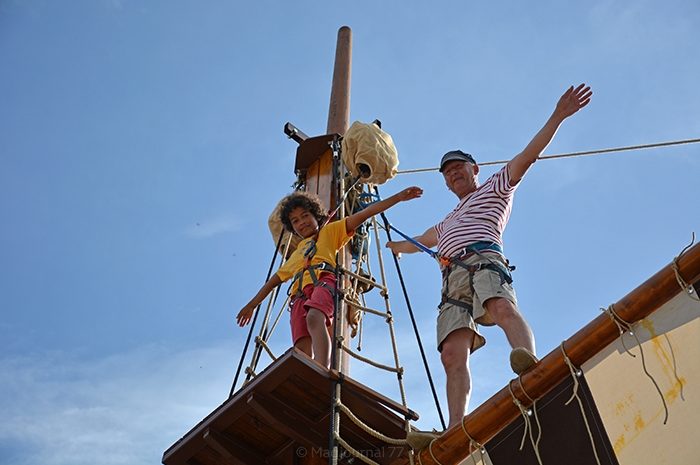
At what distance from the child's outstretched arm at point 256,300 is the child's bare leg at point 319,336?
680mm

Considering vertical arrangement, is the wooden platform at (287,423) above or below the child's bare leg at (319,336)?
below

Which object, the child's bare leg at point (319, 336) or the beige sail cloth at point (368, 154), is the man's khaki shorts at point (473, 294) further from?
the beige sail cloth at point (368, 154)

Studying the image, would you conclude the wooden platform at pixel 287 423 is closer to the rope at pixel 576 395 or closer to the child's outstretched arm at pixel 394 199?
the rope at pixel 576 395

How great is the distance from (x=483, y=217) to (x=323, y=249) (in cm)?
106

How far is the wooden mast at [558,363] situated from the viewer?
2.62 m

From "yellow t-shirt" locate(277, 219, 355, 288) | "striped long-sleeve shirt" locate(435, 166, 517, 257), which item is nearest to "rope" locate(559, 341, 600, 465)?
"striped long-sleeve shirt" locate(435, 166, 517, 257)

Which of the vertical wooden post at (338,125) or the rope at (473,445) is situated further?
the vertical wooden post at (338,125)

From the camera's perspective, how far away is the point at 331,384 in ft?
11.6

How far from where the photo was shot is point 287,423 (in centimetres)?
369

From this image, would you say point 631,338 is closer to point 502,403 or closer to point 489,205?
point 502,403

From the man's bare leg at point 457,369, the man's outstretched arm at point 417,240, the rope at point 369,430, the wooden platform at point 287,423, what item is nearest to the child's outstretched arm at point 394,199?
the man's outstretched arm at point 417,240

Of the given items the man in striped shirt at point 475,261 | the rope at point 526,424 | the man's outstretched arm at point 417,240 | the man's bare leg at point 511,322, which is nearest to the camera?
the rope at point 526,424

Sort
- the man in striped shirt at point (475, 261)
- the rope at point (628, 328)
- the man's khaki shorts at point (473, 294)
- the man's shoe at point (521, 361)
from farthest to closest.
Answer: the man's khaki shorts at point (473, 294) → the man in striped shirt at point (475, 261) → the man's shoe at point (521, 361) → the rope at point (628, 328)

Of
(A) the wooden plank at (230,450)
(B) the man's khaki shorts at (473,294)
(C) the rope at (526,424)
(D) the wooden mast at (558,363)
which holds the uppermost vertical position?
(B) the man's khaki shorts at (473,294)
